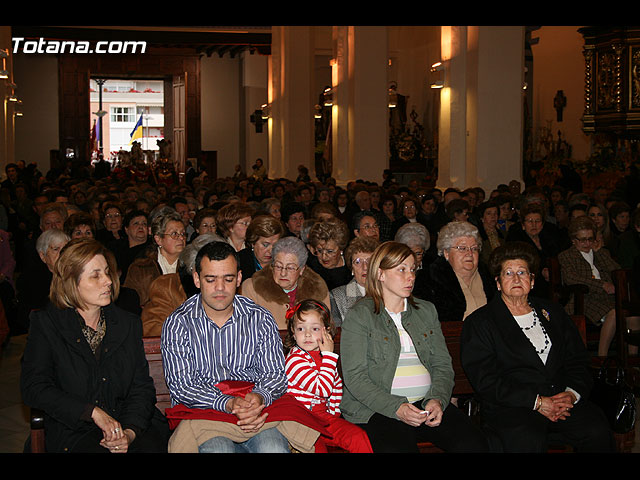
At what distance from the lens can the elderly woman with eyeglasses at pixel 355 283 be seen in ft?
18.4

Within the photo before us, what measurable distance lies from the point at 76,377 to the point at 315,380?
47.2 inches

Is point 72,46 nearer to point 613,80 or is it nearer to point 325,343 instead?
point 613,80

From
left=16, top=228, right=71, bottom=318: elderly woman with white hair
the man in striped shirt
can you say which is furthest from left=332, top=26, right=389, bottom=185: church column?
the man in striped shirt

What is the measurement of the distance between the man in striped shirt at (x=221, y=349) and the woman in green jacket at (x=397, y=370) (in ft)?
1.30

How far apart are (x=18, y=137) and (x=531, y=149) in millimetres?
21870

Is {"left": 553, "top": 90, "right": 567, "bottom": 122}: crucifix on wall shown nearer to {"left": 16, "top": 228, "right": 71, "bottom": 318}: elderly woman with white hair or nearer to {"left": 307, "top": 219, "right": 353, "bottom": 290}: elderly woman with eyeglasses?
{"left": 307, "top": 219, "right": 353, "bottom": 290}: elderly woman with eyeglasses

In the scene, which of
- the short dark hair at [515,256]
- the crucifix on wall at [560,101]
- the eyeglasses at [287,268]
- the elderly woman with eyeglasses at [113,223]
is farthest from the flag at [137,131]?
the short dark hair at [515,256]

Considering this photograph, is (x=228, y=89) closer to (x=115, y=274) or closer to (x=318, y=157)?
(x=318, y=157)

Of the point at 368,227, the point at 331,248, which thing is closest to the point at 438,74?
the point at 368,227

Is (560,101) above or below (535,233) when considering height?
above

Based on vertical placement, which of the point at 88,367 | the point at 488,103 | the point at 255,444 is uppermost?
the point at 488,103

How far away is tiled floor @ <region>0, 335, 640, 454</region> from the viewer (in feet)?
18.7

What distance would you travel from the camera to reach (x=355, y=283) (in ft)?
18.6

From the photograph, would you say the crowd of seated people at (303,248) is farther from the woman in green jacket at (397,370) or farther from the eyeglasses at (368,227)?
the woman in green jacket at (397,370)
